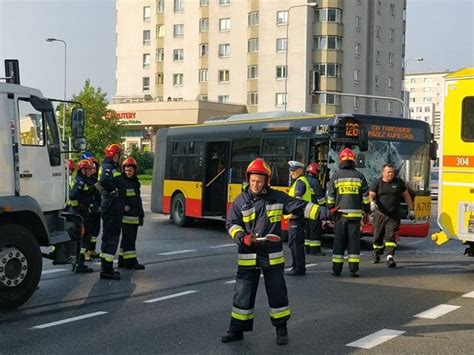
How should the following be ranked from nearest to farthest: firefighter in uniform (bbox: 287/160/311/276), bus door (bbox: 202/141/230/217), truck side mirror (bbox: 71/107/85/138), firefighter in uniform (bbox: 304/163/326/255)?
truck side mirror (bbox: 71/107/85/138) → firefighter in uniform (bbox: 287/160/311/276) → firefighter in uniform (bbox: 304/163/326/255) → bus door (bbox: 202/141/230/217)

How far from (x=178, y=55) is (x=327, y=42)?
15.7 meters

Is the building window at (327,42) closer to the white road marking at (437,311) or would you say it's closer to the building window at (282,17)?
the building window at (282,17)

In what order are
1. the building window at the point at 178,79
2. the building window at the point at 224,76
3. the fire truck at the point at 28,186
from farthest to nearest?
the building window at the point at 178,79
the building window at the point at 224,76
the fire truck at the point at 28,186

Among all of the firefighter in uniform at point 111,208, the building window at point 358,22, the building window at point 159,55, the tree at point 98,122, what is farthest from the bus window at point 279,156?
the building window at point 159,55

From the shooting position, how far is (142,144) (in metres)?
68.5

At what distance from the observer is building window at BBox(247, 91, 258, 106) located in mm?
63031

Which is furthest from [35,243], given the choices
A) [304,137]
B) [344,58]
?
[344,58]

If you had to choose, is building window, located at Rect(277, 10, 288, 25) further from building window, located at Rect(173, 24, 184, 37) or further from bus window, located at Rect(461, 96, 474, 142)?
bus window, located at Rect(461, 96, 474, 142)

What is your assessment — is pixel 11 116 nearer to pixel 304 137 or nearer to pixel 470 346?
pixel 470 346

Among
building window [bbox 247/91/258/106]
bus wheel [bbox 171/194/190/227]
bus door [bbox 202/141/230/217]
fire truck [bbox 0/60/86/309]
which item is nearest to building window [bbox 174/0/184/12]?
building window [bbox 247/91/258/106]

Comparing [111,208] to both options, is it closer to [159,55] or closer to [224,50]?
[224,50]

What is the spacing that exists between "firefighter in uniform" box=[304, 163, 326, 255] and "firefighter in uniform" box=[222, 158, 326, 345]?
511 centimetres

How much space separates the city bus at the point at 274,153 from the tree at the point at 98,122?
31893 mm

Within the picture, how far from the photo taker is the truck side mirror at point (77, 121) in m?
8.76
